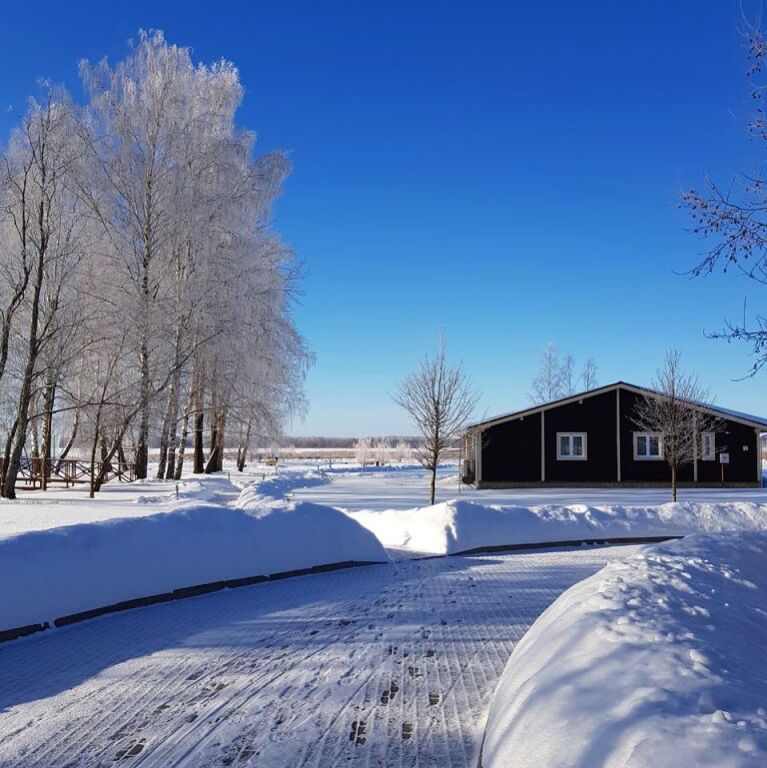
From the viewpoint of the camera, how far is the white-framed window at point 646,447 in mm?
30359

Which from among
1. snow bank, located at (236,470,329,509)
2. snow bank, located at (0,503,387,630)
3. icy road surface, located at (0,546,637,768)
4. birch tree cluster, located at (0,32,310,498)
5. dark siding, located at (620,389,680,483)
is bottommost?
icy road surface, located at (0,546,637,768)

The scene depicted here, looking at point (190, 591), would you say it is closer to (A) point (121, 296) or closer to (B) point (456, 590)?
(B) point (456, 590)

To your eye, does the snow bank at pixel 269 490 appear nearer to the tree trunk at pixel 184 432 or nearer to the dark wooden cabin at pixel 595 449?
the tree trunk at pixel 184 432

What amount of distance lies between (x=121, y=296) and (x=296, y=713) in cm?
2325

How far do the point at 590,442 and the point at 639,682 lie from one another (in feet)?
93.6

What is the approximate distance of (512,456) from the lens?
100ft

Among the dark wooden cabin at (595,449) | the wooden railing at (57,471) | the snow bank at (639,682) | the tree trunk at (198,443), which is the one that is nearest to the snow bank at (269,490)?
the tree trunk at (198,443)

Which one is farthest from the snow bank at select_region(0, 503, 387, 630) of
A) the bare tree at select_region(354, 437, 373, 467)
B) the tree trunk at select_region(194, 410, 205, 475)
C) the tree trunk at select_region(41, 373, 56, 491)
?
the bare tree at select_region(354, 437, 373, 467)

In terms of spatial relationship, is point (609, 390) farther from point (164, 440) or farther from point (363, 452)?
point (363, 452)

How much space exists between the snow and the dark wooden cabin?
1974 centimetres

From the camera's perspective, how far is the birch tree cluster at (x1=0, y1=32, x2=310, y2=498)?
2219 centimetres

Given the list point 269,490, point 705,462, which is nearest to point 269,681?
point 269,490

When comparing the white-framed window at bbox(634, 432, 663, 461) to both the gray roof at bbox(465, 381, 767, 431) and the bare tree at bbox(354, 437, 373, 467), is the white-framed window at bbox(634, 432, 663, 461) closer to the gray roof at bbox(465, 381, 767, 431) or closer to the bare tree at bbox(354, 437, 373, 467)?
the gray roof at bbox(465, 381, 767, 431)

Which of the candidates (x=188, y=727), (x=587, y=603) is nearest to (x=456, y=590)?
(x=587, y=603)
